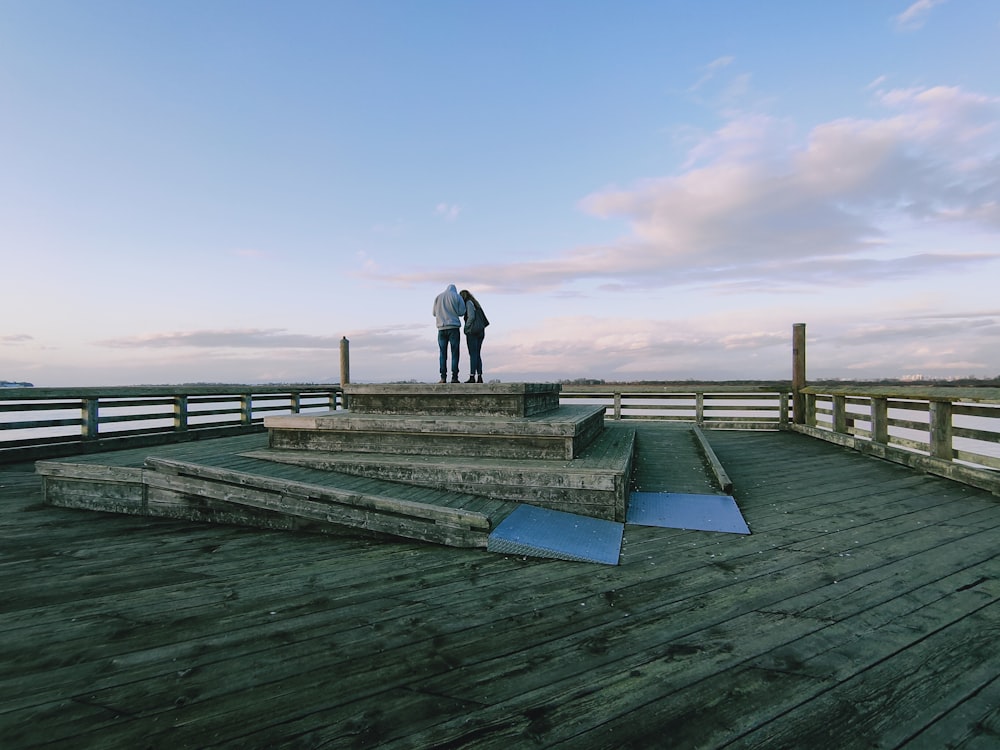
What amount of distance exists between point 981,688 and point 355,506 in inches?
154

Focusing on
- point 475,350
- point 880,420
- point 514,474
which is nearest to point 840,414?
point 880,420

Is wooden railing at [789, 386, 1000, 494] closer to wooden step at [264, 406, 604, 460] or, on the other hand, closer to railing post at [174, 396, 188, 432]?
wooden step at [264, 406, 604, 460]

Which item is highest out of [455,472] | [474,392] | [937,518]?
[474,392]

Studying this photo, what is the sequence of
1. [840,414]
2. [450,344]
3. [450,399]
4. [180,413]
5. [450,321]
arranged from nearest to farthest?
[450,399]
[450,321]
[450,344]
[840,414]
[180,413]

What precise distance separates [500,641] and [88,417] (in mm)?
9441

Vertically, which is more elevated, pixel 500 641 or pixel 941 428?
pixel 941 428

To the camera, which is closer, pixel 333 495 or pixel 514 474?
pixel 333 495

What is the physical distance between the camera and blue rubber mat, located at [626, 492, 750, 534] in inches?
170

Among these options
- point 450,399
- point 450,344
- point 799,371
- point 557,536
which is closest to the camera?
point 557,536

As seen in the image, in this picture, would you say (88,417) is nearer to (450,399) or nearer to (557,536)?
(450,399)

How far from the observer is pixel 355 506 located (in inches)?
163

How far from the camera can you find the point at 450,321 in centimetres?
772

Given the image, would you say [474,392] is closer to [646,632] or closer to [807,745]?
[646,632]

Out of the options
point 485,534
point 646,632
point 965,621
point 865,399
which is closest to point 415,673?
point 646,632
